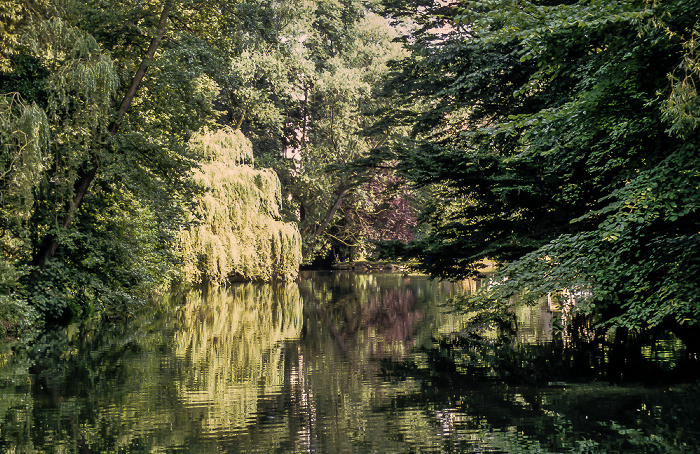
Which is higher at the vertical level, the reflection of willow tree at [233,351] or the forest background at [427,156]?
the forest background at [427,156]

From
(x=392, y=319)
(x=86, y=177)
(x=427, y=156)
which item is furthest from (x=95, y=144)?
(x=392, y=319)

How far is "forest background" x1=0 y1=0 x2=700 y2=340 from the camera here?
8.41 meters

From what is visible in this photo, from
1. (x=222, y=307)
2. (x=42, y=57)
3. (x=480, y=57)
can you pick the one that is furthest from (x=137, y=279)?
(x=480, y=57)

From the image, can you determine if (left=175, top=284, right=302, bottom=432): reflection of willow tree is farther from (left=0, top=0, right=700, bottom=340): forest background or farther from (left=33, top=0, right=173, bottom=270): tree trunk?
(left=33, top=0, right=173, bottom=270): tree trunk

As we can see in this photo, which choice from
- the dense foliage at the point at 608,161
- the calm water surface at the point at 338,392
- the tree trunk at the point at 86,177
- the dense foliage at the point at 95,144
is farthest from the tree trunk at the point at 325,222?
the dense foliage at the point at 608,161

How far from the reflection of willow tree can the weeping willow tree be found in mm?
1622

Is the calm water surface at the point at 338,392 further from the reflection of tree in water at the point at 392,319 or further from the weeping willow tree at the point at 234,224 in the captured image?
the weeping willow tree at the point at 234,224

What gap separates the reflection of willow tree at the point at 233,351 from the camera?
335 inches

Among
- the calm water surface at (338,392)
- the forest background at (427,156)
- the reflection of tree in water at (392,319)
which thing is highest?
the forest background at (427,156)

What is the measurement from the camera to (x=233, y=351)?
12797 millimetres

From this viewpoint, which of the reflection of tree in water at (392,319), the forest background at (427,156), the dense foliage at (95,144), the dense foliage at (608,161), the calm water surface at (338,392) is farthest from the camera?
the reflection of tree in water at (392,319)

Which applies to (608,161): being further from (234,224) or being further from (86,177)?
(234,224)

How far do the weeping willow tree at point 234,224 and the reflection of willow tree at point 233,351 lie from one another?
63.8 inches

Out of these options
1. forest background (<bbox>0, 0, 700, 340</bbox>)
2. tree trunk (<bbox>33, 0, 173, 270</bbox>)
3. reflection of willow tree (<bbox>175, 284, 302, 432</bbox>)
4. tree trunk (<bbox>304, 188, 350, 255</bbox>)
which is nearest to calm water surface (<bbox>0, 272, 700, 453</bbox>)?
reflection of willow tree (<bbox>175, 284, 302, 432</bbox>)
